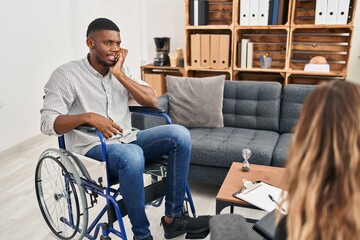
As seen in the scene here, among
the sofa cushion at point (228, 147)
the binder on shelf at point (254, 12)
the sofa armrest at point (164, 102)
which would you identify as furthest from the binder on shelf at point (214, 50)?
the sofa cushion at point (228, 147)

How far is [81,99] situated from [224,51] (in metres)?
1.94

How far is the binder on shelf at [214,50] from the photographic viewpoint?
333 centimetres

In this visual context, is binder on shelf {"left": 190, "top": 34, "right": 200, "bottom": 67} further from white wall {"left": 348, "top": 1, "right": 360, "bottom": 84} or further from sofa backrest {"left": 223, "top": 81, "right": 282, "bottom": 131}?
white wall {"left": 348, "top": 1, "right": 360, "bottom": 84}

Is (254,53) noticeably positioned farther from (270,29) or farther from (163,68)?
(163,68)

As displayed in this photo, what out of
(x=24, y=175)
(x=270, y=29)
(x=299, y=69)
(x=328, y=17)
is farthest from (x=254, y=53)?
(x=24, y=175)

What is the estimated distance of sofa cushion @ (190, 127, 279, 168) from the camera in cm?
217

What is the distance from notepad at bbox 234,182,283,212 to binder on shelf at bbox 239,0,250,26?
1.98 m

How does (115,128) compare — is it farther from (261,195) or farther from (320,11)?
(320,11)

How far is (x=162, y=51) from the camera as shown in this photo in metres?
3.70

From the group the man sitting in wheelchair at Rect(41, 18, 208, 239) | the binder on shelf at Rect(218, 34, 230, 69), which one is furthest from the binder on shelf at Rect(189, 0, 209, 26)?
the man sitting in wheelchair at Rect(41, 18, 208, 239)

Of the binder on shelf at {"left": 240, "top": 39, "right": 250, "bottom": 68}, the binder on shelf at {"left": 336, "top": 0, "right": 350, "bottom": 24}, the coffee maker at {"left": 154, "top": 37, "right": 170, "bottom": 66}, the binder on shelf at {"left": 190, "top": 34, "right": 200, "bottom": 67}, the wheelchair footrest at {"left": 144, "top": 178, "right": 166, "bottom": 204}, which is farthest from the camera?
the coffee maker at {"left": 154, "top": 37, "right": 170, "bottom": 66}

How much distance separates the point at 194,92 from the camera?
2.65m

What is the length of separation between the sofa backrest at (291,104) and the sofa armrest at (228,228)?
1652 millimetres

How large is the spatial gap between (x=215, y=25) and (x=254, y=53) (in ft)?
1.68
